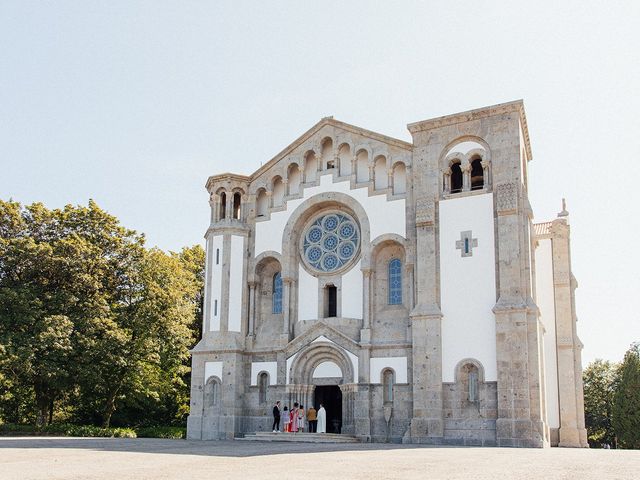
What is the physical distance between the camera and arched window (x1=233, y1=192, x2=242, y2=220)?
37438 millimetres

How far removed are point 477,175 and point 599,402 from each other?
40483mm

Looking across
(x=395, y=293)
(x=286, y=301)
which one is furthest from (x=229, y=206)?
(x=395, y=293)

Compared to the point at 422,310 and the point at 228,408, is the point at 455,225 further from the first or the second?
the point at 228,408

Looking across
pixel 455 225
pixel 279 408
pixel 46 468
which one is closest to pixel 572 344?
pixel 455 225

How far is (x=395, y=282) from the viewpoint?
3325 centimetres

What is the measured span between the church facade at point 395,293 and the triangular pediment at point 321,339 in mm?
58

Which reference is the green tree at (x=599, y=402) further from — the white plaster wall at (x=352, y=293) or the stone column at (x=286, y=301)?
the stone column at (x=286, y=301)

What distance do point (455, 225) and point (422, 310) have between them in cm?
404

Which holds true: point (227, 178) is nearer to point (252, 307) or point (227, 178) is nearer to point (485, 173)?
point (252, 307)

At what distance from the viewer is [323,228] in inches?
1396

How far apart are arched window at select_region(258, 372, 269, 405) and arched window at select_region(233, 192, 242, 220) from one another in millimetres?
8370

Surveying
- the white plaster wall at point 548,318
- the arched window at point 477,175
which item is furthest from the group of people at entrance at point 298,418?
the arched window at point 477,175

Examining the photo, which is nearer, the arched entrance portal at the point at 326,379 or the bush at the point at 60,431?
the arched entrance portal at the point at 326,379

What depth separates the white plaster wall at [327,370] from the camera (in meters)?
32.8
